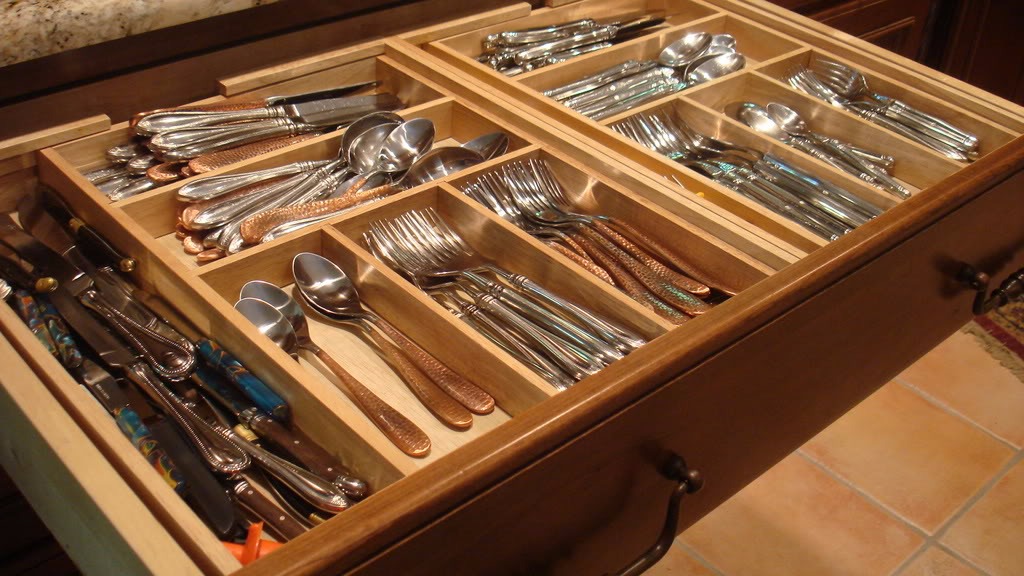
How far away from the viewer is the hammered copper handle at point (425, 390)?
0.82 meters

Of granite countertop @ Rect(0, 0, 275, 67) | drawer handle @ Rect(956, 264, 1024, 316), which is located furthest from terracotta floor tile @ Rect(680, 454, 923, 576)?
granite countertop @ Rect(0, 0, 275, 67)

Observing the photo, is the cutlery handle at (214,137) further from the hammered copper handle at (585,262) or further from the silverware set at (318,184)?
the hammered copper handle at (585,262)

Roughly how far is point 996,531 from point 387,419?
4.96 feet

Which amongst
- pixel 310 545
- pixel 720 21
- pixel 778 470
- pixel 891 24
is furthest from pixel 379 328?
pixel 891 24

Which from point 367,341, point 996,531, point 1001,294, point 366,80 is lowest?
point 996,531

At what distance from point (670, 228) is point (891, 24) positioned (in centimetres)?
152

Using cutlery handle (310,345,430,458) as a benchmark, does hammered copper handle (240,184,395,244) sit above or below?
above

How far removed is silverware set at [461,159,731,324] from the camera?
95 centimetres

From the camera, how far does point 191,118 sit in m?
1.08

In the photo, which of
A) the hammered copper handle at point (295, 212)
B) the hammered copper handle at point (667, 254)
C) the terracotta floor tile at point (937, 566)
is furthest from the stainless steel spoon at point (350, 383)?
the terracotta floor tile at point (937, 566)

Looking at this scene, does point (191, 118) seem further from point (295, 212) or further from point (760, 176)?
point (760, 176)

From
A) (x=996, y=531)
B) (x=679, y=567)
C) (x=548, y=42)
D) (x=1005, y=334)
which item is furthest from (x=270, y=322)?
(x=1005, y=334)

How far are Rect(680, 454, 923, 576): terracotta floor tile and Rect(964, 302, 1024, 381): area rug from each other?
2.03 ft

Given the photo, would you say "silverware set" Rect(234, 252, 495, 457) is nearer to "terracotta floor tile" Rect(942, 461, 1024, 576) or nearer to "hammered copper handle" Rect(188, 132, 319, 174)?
"hammered copper handle" Rect(188, 132, 319, 174)
